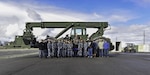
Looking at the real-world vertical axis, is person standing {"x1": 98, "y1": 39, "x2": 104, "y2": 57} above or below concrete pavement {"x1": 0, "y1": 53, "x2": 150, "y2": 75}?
above

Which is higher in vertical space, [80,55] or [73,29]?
[73,29]

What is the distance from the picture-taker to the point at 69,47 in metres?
28.1

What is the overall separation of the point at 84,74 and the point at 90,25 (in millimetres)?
18241

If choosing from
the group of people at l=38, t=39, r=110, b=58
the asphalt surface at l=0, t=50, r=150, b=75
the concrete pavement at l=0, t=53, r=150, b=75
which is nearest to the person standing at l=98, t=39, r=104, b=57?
the group of people at l=38, t=39, r=110, b=58

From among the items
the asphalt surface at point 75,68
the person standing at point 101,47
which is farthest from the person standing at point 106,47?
the asphalt surface at point 75,68

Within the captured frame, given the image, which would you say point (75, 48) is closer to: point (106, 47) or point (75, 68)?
point (106, 47)

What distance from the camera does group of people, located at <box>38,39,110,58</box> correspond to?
92.1 feet

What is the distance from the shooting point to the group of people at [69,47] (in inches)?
1105

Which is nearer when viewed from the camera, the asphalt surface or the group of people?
the asphalt surface

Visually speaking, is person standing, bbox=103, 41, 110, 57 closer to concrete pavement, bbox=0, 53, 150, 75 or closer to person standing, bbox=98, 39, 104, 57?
person standing, bbox=98, 39, 104, 57

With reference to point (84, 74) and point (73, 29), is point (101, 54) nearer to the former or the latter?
point (73, 29)

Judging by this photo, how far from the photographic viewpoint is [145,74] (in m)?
13.5

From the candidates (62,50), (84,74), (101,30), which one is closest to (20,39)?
(62,50)

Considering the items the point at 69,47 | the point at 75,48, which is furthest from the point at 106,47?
the point at 69,47
